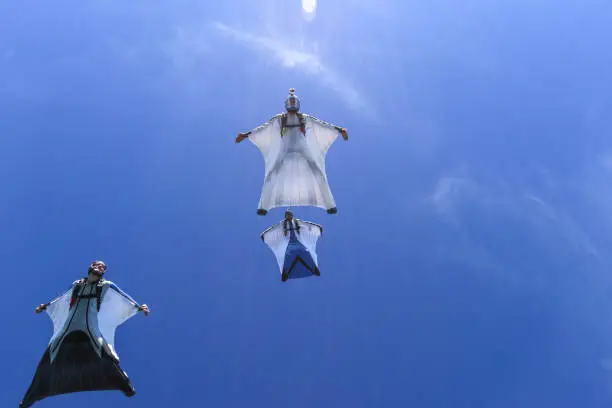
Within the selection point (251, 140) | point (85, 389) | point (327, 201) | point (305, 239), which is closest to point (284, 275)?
point (305, 239)

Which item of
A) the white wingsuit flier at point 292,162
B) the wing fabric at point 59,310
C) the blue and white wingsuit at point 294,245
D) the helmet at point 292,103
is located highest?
the helmet at point 292,103

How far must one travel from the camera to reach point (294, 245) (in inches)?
806

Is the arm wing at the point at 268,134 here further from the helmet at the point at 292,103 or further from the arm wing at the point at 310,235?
the arm wing at the point at 310,235

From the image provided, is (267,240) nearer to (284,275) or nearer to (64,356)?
(284,275)

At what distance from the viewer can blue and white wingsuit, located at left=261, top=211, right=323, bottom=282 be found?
64.9 feet

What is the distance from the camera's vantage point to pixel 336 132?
69.5 ft

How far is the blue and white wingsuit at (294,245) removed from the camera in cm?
1978

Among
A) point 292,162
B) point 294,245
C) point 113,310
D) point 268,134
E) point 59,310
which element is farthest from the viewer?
point 268,134

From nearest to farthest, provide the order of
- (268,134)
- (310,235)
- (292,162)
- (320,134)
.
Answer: (292,162)
(268,134)
(320,134)
(310,235)

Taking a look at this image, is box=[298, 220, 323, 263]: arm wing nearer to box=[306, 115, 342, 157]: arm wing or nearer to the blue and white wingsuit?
the blue and white wingsuit

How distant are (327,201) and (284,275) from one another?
3.60 meters

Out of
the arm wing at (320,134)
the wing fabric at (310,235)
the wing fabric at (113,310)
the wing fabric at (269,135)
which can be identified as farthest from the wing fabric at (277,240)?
the wing fabric at (113,310)

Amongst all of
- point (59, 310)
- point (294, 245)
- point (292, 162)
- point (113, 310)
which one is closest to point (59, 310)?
point (59, 310)

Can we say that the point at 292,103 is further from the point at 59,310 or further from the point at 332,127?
the point at 59,310
